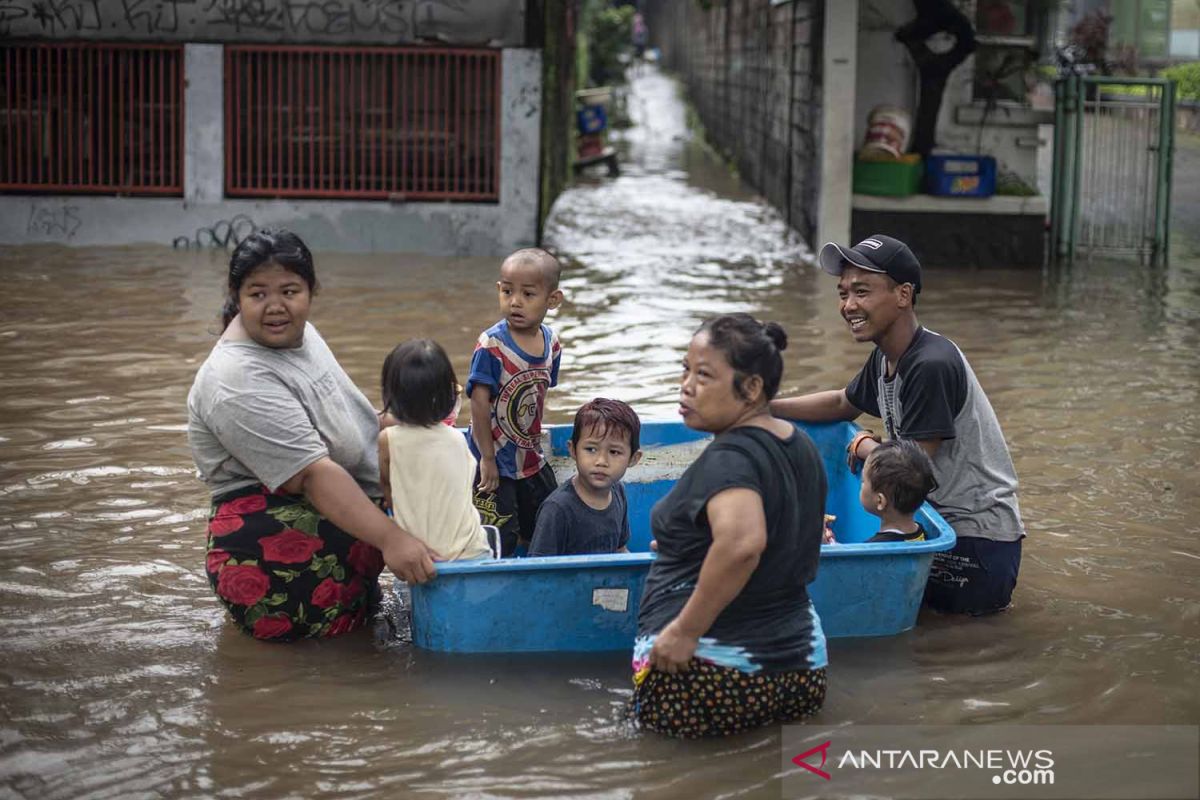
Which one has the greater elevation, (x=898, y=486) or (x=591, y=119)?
(x=591, y=119)

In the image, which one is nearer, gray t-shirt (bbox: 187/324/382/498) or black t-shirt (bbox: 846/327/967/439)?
gray t-shirt (bbox: 187/324/382/498)

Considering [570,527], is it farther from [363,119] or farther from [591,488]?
[363,119]

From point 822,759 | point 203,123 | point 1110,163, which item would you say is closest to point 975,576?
point 822,759

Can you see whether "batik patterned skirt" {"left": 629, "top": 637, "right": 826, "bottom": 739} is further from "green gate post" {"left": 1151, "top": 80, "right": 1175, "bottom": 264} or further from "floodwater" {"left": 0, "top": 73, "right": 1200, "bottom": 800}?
"green gate post" {"left": 1151, "top": 80, "right": 1175, "bottom": 264}

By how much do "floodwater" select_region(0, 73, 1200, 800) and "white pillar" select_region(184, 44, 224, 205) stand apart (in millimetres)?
2434

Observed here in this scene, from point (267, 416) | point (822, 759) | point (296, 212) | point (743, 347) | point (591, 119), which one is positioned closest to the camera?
point (743, 347)

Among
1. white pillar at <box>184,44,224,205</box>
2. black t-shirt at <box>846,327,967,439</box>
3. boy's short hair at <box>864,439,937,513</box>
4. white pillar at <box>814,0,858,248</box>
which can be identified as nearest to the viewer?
boy's short hair at <box>864,439,937,513</box>

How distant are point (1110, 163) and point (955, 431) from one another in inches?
386

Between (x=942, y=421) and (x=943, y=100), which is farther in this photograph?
(x=943, y=100)

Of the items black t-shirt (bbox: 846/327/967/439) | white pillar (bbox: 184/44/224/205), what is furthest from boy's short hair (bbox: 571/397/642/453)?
white pillar (bbox: 184/44/224/205)

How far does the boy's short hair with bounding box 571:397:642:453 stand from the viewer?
505cm

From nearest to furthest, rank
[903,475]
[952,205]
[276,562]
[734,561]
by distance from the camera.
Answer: [734,561]
[276,562]
[903,475]
[952,205]

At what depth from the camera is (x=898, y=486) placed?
4949mm

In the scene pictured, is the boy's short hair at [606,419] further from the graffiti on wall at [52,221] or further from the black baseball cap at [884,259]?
the graffiti on wall at [52,221]
